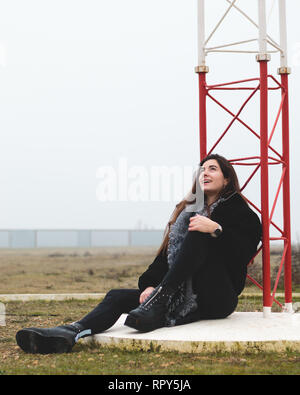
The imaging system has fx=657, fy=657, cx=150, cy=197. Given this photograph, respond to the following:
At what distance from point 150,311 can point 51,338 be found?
0.93 meters

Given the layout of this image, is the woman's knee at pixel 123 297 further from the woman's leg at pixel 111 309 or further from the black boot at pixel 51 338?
the black boot at pixel 51 338

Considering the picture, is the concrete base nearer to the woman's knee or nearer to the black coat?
the woman's knee

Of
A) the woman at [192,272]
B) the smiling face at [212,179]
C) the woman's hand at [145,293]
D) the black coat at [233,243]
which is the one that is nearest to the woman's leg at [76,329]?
the woman at [192,272]

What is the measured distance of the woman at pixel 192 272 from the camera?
5922mm

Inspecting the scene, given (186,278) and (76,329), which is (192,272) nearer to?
(186,278)

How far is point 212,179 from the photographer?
6.50 metres

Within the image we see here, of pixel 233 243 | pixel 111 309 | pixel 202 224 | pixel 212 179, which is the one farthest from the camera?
pixel 212 179

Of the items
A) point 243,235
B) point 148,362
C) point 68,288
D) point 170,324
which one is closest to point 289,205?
point 243,235

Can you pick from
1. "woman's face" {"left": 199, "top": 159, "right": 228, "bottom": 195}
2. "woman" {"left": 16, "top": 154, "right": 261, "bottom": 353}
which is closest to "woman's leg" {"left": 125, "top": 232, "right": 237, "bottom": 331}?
"woman" {"left": 16, "top": 154, "right": 261, "bottom": 353}

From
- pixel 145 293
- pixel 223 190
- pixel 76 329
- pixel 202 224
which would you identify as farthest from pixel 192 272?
pixel 76 329
